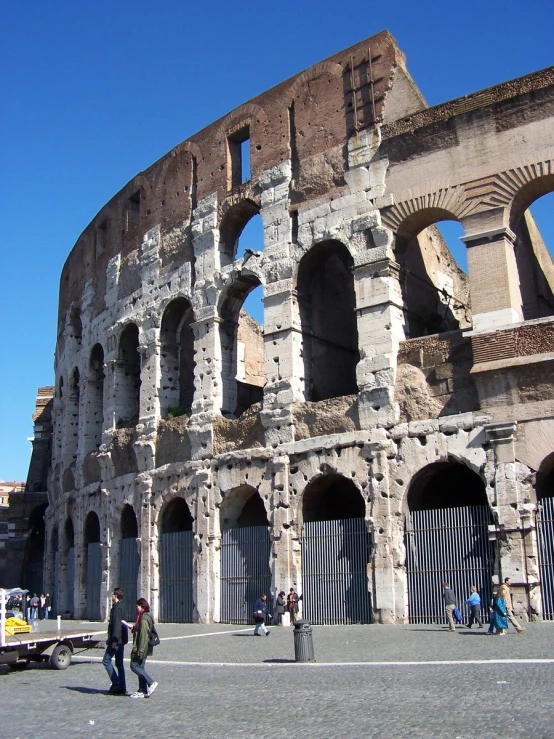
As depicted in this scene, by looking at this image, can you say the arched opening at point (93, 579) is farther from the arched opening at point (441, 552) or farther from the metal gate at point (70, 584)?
the arched opening at point (441, 552)

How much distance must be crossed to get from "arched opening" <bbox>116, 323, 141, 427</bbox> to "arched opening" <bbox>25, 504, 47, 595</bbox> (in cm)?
1186

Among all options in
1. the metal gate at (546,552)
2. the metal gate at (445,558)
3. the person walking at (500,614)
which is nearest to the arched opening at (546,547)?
the metal gate at (546,552)

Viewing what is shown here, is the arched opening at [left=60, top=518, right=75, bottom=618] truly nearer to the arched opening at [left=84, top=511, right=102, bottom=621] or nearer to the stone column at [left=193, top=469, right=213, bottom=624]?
the arched opening at [left=84, top=511, right=102, bottom=621]

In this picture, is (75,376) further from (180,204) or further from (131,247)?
(180,204)

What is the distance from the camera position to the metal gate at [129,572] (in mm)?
20797

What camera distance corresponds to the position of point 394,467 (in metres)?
15.8

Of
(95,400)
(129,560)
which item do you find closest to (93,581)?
(129,560)

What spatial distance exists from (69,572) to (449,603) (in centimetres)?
1405

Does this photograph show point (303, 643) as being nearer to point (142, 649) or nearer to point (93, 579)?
point (142, 649)

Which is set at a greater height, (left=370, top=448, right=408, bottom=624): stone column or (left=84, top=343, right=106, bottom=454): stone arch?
(left=84, top=343, right=106, bottom=454): stone arch

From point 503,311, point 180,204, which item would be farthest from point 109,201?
point 503,311

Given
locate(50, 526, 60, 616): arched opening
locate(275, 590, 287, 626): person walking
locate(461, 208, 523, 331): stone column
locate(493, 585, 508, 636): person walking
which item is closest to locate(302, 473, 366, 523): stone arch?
locate(275, 590, 287, 626): person walking

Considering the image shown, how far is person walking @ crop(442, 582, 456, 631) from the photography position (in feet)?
45.4

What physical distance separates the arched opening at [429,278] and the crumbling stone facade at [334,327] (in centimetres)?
8
